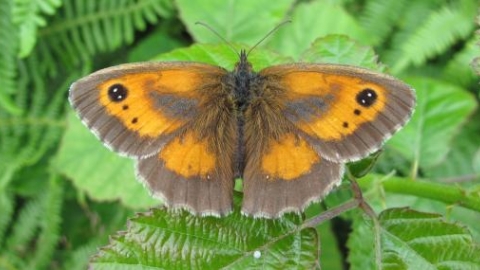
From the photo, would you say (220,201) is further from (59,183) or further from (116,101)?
(59,183)

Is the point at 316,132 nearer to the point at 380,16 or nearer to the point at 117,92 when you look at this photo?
the point at 117,92

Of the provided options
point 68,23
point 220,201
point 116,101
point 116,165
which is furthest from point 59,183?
point 220,201

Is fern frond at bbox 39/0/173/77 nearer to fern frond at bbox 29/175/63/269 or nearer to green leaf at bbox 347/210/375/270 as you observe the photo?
fern frond at bbox 29/175/63/269

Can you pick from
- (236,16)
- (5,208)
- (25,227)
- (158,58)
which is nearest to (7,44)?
(5,208)

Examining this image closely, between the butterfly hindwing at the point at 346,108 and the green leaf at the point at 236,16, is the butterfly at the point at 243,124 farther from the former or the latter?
the green leaf at the point at 236,16

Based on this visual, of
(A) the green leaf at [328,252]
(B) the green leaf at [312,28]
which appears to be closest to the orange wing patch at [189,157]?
(B) the green leaf at [312,28]

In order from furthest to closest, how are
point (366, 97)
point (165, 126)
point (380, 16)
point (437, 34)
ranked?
point (380, 16)
point (437, 34)
point (165, 126)
point (366, 97)

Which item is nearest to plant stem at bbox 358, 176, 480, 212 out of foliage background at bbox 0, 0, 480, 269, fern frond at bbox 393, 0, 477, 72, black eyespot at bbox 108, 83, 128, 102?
foliage background at bbox 0, 0, 480, 269

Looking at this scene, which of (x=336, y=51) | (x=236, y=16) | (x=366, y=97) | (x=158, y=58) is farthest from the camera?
(x=236, y=16)
